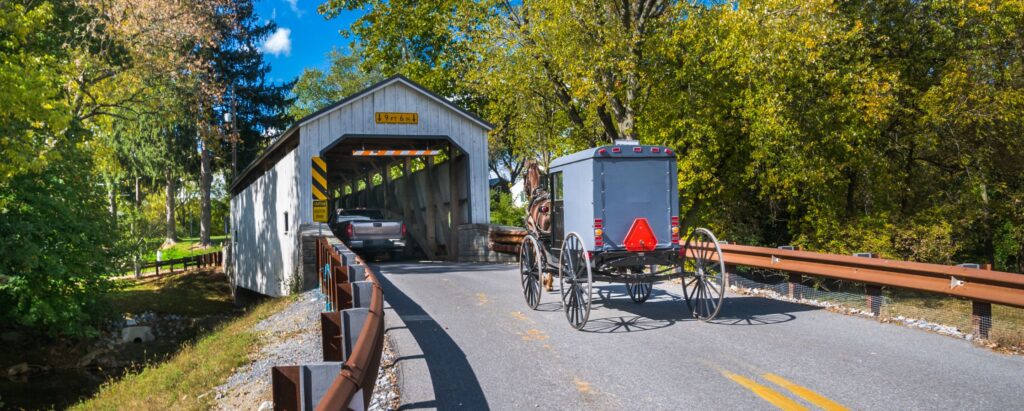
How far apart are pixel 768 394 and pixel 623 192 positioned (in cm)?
407

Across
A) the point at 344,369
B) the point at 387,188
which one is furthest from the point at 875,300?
the point at 387,188

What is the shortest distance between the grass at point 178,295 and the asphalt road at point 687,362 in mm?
19149

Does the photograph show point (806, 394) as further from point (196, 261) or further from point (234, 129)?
point (196, 261)

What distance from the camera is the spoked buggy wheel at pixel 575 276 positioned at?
8516 mm

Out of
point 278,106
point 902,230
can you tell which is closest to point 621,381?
point 902,230

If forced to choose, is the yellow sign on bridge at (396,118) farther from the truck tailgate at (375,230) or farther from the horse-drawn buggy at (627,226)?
the horse-drawn buggy at (627,226)

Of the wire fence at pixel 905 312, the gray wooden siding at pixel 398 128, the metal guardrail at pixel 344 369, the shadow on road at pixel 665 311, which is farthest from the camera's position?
the gray wooden siding at pixel 398 128

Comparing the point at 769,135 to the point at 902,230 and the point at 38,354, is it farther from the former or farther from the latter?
the point at 38,354

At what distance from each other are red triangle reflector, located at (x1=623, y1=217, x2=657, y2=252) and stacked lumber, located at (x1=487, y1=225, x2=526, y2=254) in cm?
992

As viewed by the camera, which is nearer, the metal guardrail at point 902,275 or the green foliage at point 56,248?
the metal guardrail at point 902,275

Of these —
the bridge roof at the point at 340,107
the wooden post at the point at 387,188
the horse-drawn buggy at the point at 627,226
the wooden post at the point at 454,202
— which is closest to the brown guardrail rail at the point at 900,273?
the horse-drawn buggy at the point at 627,226

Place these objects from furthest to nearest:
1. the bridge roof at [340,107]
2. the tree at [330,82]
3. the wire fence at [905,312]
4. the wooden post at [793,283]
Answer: the tree at [330,82] < the bridge roof at [340,107] < the wooden post at [793,283] < the wire fence at [905,312]

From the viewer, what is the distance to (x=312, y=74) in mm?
56812

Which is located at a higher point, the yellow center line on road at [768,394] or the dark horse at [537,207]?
the dark horse at [537,207]
